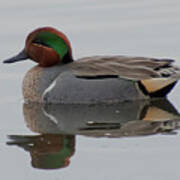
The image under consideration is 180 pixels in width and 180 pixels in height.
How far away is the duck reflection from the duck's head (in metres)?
0.73

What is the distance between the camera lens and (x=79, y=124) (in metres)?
11.4

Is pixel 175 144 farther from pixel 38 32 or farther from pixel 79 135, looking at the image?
pixel 38 32

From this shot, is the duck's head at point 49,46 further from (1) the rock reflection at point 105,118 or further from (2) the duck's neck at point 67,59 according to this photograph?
(1) the rock reflection at point 105,118

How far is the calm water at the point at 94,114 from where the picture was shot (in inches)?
384

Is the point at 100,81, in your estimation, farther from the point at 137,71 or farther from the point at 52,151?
the point at 52,151

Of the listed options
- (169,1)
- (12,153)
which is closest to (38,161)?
(12,153)

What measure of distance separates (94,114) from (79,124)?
0.61 meters

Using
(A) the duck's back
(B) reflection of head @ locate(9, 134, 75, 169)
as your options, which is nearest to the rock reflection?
(A) the duck's back

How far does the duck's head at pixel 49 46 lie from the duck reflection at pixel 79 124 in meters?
0.73

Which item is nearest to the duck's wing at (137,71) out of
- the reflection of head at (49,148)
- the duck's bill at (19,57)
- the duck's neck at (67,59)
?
the duck's neck at (67,59)

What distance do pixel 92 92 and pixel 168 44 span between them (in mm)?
2721

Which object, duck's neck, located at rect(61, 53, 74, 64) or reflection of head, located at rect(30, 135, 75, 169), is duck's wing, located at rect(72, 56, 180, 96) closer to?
duck's neck, located at rect(61, 53, 74, 64)

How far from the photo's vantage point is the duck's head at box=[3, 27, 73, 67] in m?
12.8

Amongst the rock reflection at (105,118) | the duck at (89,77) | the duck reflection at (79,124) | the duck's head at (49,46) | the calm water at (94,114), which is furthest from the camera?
the duck's head at (49,46)
